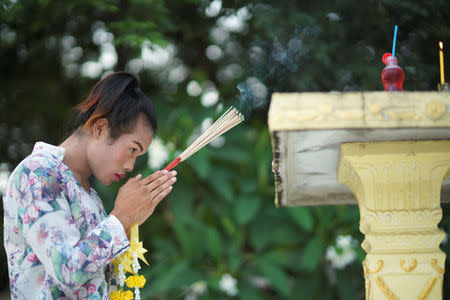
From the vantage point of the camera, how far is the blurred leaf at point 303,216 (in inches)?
128

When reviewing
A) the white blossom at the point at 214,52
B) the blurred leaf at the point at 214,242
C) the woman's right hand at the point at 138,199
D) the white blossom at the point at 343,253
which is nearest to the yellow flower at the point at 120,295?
the woman's right hand at the point at 138,199

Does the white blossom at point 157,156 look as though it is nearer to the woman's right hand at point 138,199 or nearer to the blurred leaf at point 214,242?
the blurred leaf at point 214,242

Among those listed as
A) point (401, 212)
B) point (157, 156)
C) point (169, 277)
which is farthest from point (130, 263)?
point (157, 156)

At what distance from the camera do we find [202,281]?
10.9ft

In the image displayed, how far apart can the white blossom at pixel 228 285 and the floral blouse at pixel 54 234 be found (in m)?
1.97

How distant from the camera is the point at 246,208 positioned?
3.36 m

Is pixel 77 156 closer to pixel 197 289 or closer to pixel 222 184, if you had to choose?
pixel 222 184

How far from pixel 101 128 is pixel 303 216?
2.12m

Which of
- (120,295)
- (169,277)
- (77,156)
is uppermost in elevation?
(77,156)

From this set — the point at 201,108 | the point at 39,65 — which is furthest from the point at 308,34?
the point at 39,65

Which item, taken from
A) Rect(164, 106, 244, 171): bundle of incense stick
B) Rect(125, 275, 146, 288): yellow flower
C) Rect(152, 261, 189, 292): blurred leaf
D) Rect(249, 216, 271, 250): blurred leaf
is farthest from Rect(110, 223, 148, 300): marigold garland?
Rect(249, 216, 271, 250): blurred leaf

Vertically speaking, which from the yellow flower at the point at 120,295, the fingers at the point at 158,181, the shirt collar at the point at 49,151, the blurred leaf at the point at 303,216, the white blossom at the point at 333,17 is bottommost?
the yellow flower at the point at 120,295

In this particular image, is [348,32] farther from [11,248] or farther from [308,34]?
[11,248]

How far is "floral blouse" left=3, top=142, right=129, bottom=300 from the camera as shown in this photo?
122cm
